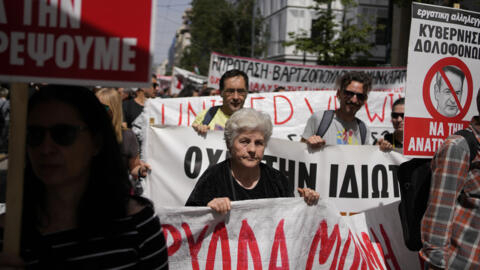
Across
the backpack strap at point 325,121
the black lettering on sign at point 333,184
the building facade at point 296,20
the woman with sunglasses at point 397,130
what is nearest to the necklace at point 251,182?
the backpack strap at point 325,121

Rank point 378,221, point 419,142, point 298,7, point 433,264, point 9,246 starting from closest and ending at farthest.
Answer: point 9,246 → point 433,264 → point 419,142 → point 378,221 → point 298,7

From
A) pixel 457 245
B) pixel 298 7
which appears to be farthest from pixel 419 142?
pixel 298 7

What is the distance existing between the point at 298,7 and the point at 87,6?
1681 inches

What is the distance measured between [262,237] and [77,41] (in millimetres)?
1813

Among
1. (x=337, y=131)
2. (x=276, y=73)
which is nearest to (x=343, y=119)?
(x=337, y=131)

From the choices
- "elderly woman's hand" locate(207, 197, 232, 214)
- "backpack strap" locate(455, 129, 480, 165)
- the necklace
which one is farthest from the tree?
"backpack strap" locate(455, 129, 480, 165)

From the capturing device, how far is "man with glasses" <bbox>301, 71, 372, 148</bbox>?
417 cm

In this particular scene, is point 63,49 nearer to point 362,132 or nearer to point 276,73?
point 362,132

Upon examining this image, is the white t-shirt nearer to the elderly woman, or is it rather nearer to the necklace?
the elderly woman

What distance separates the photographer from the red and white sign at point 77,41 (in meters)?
1.59

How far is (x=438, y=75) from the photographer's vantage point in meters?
3.43

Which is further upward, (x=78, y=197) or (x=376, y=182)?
(x=78, y=197)

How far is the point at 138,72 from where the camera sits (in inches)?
64.1

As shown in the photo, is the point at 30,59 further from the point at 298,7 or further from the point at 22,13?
the point at 298,7
